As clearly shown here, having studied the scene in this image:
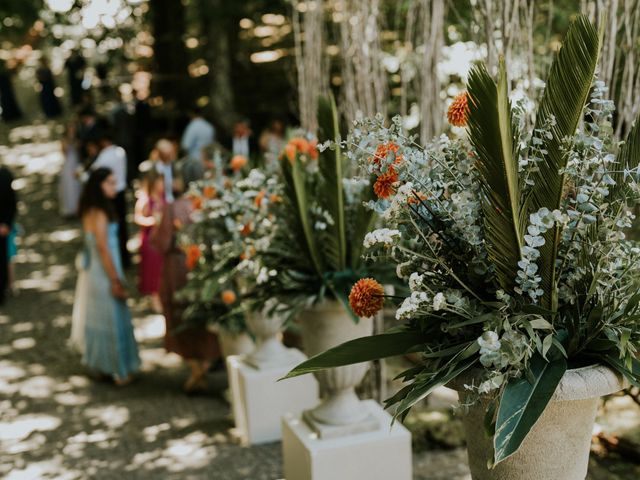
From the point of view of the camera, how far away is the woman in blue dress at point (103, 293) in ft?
23.2

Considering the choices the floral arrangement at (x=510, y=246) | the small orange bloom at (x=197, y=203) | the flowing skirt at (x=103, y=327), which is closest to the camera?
the floral arrangement at (x=510, y=246)

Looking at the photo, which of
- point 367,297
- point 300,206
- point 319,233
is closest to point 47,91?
point 319,233

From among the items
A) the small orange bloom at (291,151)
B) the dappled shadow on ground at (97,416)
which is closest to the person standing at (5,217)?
the dappled shadow on ground at (97,416)

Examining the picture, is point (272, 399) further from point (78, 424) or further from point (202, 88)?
point (202, 88)

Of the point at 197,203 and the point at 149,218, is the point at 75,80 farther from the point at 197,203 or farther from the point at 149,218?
the point at 197,203

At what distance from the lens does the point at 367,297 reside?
292 centimetres

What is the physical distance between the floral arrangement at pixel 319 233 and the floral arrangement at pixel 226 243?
15 cm

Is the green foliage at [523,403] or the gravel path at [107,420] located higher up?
the green foliage at [523,403]

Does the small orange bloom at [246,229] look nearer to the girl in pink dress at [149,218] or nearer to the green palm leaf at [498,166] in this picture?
the green palm leaf at [498,166]

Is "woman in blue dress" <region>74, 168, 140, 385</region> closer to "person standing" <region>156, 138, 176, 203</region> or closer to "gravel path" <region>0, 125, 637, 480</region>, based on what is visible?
"gravel path" <region>0, 125, 637, 480</region>

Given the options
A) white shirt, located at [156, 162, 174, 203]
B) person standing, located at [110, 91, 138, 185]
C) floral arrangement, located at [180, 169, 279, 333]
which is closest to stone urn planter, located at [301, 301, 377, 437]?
floral arrangement, located at [180, 169, 279, 333]

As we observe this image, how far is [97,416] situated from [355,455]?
10.4 feet

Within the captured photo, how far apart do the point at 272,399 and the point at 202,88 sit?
11028 mm

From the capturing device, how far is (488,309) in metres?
2.72
